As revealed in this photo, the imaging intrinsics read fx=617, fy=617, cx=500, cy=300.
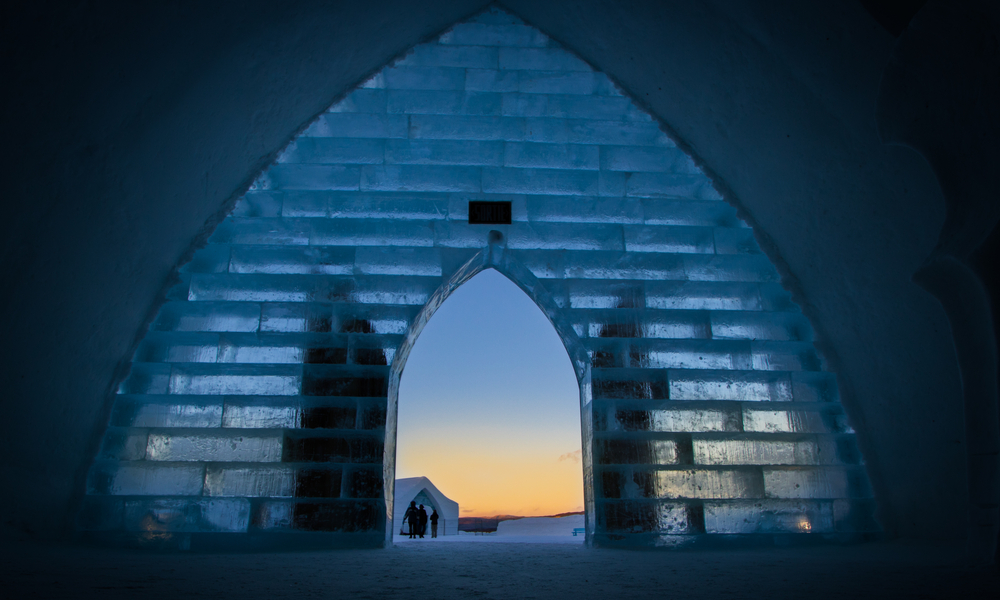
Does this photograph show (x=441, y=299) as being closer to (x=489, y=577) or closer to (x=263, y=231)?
(x=263, y=231)

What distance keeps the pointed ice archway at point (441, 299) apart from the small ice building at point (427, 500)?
26.4ft

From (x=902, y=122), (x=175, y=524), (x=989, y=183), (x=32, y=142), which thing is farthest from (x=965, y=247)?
(x=175, y=524)

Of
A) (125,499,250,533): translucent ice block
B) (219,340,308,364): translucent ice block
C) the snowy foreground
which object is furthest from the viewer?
(219,340,308,364): translucent ice block

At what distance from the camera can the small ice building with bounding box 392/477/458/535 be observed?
12.7 metres

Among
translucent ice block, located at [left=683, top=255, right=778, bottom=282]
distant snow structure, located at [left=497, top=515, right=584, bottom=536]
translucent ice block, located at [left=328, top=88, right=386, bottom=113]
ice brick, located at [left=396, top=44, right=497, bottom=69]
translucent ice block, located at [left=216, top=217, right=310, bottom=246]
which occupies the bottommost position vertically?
distant snow structure, located at [left=497, top=515, right=584, bottom=536]

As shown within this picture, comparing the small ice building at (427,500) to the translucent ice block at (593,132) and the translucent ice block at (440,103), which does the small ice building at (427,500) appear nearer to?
the translucent ice block at (440,103)

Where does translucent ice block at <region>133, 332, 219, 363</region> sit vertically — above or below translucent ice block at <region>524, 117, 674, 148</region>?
below

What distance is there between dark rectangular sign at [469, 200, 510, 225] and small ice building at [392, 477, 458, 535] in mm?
8451

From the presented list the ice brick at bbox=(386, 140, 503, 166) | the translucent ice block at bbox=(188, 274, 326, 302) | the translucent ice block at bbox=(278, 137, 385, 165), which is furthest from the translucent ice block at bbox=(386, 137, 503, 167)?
the translucent ice block at bbox=(188, 274, 326, 302)

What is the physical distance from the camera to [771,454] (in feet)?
16.9

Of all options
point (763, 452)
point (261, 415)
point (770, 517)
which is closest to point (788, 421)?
point (763, 452)

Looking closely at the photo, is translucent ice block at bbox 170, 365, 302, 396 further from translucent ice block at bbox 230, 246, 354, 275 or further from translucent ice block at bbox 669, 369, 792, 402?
translucent ice block at bbox 669, 369, 792, 402

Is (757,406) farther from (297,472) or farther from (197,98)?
(197,98)

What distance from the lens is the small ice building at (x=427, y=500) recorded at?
501 inches
